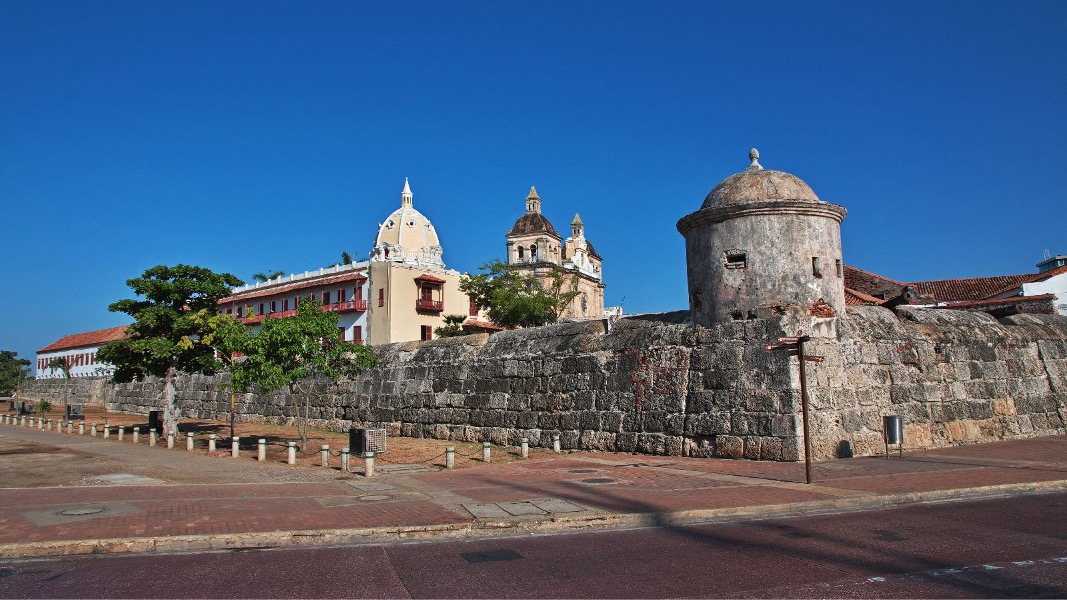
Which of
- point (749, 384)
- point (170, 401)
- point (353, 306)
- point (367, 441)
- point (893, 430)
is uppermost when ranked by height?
point (353, 306)

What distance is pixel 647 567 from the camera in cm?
609

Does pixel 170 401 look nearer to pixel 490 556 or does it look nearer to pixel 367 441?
pixel 367 441

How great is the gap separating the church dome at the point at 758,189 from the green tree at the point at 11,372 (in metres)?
72.8

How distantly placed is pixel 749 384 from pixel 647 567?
7543 mm

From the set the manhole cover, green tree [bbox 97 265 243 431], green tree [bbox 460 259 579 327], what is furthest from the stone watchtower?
green tree [bbox 460 259 579 327]

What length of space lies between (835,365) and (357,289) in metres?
44.4

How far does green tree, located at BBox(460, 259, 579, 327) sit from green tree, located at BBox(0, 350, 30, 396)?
151ft

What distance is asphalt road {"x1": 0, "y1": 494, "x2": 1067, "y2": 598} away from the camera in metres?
5.39

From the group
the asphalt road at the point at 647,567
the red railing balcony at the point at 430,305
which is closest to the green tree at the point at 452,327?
the red railing balcony at the point at 430,305

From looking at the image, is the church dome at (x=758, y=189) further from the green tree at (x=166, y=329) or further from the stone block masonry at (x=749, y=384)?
the green tree at (x=166, y=329)

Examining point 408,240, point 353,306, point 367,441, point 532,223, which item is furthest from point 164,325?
point 532,223

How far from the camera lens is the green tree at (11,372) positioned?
66000mm

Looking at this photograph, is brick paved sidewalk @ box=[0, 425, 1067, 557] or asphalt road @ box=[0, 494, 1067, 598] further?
brick paved sidewalk @ box=[0, 425, 1067, 557]

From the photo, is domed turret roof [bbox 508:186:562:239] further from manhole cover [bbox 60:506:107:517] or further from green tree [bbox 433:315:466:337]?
manhole cover [bbox 60:506:107:517]
